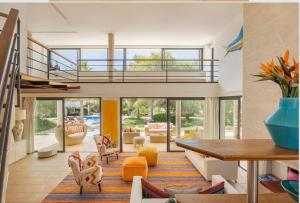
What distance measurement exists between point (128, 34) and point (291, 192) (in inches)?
331

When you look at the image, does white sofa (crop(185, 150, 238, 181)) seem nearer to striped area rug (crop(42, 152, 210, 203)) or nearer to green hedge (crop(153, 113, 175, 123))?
striped area rug (crop(42, 152, 210, 203))

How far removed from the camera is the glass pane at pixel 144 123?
8602mm

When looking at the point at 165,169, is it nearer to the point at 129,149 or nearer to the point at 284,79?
the point at 129,149

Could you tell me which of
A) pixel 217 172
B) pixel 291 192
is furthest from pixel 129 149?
pixel 291 192

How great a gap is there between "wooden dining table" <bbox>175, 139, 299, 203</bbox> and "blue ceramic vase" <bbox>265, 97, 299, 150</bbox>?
36 millimetres

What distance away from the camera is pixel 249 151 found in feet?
3.09

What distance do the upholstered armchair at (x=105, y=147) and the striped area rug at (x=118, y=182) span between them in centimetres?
30

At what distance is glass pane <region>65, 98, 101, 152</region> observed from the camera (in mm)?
8898

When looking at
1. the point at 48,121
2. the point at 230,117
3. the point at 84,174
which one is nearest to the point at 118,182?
the point at 84,174

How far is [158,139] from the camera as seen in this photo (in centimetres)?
930

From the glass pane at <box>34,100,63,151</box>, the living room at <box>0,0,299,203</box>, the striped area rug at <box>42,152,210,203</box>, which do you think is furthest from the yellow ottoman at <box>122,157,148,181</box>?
the glass pane at <box>34,100,63,151</box>

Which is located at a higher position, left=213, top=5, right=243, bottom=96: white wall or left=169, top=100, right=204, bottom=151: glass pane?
left=213, top=5, right=243, bottom=96: white wall

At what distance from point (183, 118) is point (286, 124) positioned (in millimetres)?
7567

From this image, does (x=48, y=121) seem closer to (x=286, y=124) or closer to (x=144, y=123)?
(x=144, y=123)
